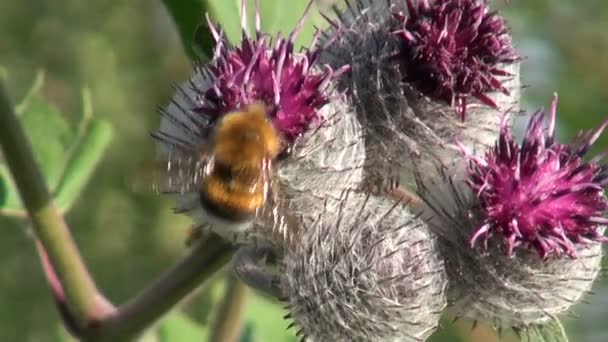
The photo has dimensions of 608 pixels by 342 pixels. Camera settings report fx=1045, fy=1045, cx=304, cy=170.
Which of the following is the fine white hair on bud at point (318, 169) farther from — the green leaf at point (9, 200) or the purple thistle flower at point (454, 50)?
the green leaf at point (9, 200)

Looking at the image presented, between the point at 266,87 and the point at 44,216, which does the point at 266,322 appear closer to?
the point at 44,216

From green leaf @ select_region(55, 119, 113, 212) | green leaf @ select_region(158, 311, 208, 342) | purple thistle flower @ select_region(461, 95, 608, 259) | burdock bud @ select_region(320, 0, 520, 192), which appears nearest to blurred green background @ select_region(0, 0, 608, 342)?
green leaf @ select_region(158, 311, 208, 342)

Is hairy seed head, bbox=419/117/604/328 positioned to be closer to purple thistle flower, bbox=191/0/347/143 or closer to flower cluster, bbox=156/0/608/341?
flower cluster, bbox=156/0/608/341

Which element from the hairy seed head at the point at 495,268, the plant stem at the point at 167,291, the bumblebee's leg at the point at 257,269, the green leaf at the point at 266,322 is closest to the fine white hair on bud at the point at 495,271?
the hairy seed head at the point at 495,268

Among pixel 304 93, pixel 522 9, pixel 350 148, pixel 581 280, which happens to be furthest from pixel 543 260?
pixel 522 9

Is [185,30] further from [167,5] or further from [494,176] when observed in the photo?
[494,176]

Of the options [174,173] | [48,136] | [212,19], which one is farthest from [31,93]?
[174,173]
